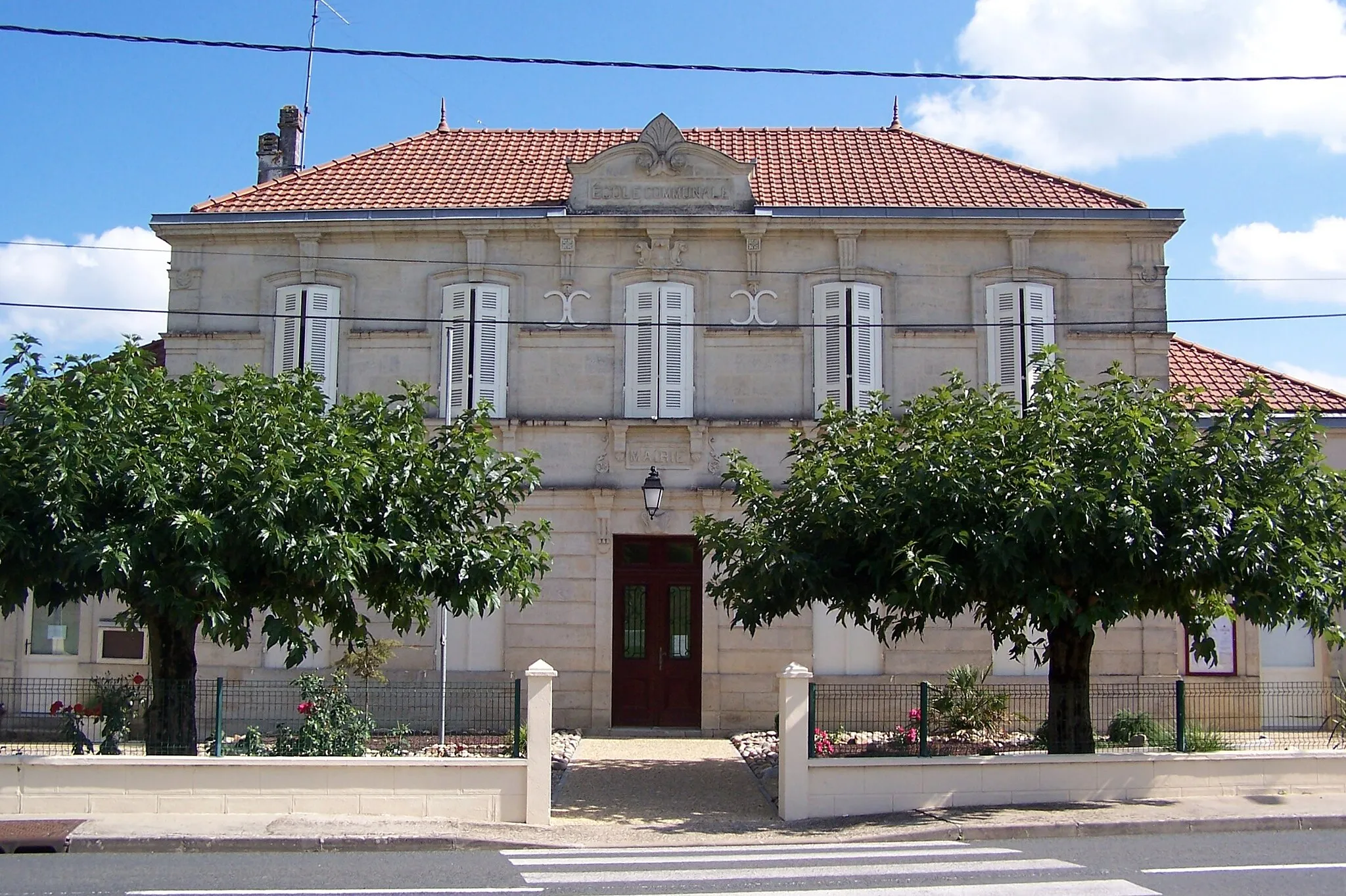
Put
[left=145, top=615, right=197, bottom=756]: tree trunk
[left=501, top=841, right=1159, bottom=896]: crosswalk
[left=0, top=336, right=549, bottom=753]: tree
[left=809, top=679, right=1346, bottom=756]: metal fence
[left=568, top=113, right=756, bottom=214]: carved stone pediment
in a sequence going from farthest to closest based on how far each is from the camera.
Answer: [left=568, top=113, right=756, bottom=214]: carved stone pediment < [left=809, top=679, right=1346, bottom=756]: metal fence < [left=145, top=615, right=197, bottom=756]: tree trunk < [left=0, top=336, right=549, bottom=753]: tree < [left=501, top=841, right=1159, bottom=896]: crosswalk

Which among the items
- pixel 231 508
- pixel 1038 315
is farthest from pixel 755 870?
pixel 1038 315

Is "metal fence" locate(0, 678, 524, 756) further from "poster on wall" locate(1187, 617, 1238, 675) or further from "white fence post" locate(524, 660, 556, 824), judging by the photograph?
"poster on wall" locate(1187, 617, 1238, 675)

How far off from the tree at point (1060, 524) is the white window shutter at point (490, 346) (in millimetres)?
5854

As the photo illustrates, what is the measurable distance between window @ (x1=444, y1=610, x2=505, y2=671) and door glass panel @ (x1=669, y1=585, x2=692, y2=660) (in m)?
2.44

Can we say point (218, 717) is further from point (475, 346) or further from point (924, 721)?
point (475, 346)

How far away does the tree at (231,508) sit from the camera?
11445 millimetres

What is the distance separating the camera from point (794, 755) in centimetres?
1228

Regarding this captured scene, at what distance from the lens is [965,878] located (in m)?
9.31

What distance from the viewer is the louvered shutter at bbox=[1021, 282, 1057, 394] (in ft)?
60.5

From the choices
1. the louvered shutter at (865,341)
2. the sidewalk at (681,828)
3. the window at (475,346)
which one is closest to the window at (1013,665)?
the louvered shutter at (865,341)

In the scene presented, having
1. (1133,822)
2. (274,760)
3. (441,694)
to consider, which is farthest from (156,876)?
(1133,822)

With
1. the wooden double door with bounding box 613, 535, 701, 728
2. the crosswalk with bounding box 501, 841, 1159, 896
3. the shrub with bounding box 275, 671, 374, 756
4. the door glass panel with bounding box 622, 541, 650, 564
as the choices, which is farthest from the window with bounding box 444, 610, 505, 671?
the crosswalk with bounding box 501, 841, 1159, 896

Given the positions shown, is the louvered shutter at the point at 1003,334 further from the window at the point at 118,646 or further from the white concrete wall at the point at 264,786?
the window at the point at 118,646

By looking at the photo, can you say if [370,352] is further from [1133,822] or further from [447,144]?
[1133,822]
